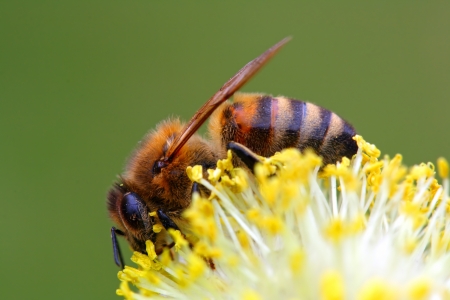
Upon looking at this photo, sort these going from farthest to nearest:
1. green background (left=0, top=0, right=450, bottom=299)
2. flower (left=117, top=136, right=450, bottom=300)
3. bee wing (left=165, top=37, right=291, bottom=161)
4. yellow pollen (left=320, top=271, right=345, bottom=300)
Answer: green background (left=0, top=0, right=450, bottom=299) < bee wing (left=165, top=37, right=291, bottom=161) < flower (left=117, top=136, right=450, bottom=300) < yellow pollen (left=320, top=271, right=345, bottom=300)

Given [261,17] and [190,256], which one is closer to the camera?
[190,256]

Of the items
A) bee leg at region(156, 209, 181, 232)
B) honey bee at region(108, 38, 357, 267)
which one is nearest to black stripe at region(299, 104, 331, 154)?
honey bee at region(108, 38, 357, 267)

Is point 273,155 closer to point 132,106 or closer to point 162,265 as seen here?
point 162,265

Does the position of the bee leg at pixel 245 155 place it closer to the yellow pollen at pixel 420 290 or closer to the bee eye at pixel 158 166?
the bee eye at pixel 158 166

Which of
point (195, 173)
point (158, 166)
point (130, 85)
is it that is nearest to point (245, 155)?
point (195, 173)

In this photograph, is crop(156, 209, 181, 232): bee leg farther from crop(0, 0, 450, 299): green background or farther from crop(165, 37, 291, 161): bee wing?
crop(0, 0, 450, 299): green background

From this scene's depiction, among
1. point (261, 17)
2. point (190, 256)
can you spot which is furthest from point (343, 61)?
point (190, 256)
